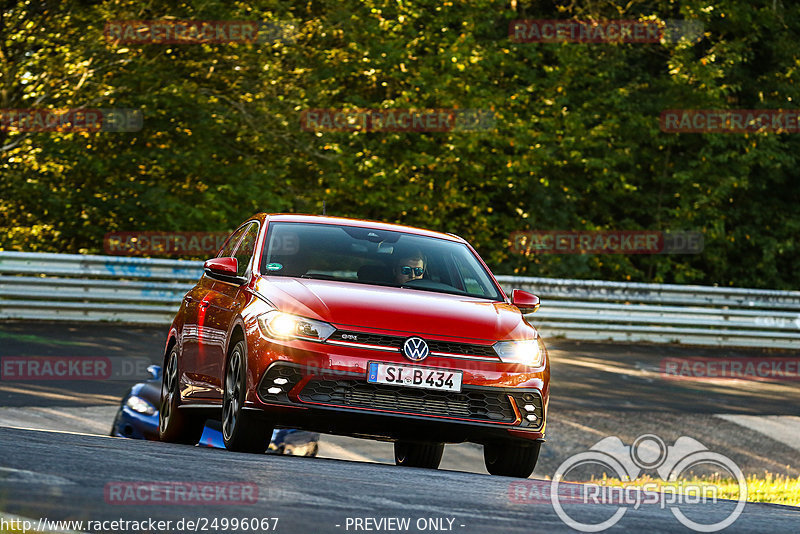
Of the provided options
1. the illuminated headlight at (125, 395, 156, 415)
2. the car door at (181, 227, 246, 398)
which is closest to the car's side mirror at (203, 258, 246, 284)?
the car door at (181, 227, 246, 398)

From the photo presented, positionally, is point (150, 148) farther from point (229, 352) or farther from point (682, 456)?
point (229, 352)

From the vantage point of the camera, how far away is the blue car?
11117 millimetres

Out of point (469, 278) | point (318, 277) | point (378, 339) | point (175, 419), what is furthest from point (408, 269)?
point (175, 419)

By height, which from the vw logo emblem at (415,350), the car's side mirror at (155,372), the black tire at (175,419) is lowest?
the car's side mirror at (155,372)

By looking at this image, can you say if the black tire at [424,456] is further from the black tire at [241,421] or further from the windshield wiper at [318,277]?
the black tire at [241,421]

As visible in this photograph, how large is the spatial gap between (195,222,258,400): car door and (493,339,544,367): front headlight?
62.7 inches

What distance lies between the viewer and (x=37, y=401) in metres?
14.3

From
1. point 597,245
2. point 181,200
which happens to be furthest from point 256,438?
point 597,245

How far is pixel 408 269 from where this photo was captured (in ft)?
28.0

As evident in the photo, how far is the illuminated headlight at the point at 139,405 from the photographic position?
11539mm

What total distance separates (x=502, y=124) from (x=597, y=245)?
3.86m

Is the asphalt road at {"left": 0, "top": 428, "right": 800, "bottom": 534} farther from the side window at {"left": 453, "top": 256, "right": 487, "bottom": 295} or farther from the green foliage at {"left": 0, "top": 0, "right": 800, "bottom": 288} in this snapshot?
the green foliage at {"left": 0, "top": 0, "right": 800, "bottom": 288}

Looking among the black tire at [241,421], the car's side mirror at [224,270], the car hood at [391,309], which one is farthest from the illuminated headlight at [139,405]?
the car hood at [391,309]

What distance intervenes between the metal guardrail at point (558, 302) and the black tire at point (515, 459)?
13381mm
